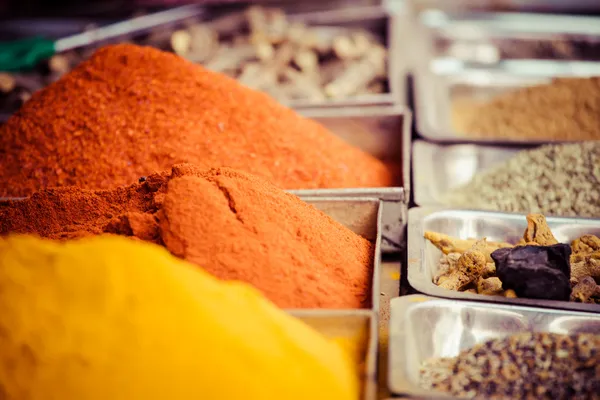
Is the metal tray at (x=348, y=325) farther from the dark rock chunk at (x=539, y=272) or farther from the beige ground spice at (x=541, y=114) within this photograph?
the beige ground spice at (x=541, y=114)

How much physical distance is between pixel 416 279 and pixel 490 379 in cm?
33

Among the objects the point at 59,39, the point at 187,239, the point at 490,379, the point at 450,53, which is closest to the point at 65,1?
the point at 59,39

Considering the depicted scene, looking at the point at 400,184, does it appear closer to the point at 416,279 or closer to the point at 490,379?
the point at 416,279

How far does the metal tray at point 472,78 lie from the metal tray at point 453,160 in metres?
0.35

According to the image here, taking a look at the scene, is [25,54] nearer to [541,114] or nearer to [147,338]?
[147,338]

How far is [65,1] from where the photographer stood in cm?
377

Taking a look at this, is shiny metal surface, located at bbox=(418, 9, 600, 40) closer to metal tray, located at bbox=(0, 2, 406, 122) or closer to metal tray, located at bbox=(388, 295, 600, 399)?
metal tray, located at bbox=(0, 2, 406, 122)

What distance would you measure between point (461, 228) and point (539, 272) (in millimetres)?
437

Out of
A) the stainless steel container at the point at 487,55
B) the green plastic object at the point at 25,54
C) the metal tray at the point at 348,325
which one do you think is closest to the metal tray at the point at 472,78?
the stainless steel container at the point at 487,55

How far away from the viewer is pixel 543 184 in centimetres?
181

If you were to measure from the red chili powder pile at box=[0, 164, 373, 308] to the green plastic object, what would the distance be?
1.74m

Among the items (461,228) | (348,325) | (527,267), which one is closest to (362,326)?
(348,325)

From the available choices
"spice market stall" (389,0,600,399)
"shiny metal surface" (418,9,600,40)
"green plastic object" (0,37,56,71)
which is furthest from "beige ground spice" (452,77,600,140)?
"green plastic object" (0,37,56,71)

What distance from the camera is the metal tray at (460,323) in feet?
3.94
